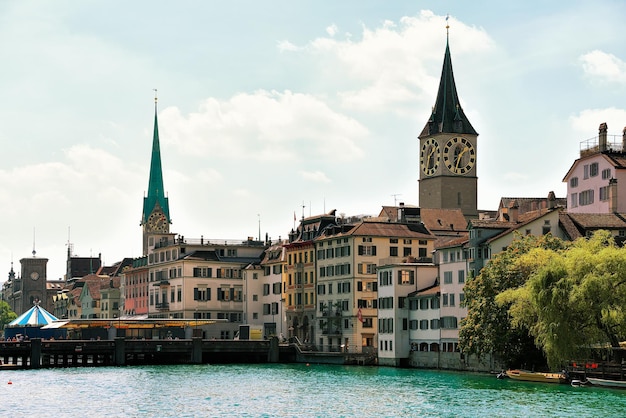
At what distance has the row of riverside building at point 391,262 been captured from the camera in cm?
11188

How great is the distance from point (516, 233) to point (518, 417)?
3498 cm

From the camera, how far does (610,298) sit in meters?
83.2

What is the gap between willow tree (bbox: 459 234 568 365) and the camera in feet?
311

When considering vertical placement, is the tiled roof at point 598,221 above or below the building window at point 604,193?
below

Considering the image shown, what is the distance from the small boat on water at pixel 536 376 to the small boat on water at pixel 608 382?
9.11 feet

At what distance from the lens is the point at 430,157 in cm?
18662

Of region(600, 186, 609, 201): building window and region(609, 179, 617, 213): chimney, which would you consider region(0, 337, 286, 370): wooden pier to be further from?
region(609, 179, 617, 213): chimney

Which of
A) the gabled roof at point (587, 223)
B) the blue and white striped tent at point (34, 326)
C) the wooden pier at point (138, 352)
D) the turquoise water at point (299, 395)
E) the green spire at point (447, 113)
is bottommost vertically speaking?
the turquoise water at point (299, 395)

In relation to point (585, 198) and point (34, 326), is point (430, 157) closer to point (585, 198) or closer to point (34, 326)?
point (585, 198)

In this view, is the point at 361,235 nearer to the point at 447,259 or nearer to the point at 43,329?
the point at 447,259

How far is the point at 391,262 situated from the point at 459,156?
5645cm

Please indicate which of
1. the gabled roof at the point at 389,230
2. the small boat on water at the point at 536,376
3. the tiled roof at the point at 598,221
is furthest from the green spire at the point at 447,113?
the small boat on water at the point at 536,376

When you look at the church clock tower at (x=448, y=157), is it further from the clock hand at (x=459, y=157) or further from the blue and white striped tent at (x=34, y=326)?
the blue and white striped tent at (x=34, y=326)

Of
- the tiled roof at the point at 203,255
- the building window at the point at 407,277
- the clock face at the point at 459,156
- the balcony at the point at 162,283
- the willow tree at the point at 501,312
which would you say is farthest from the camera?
the clock face at the point at 459,156
